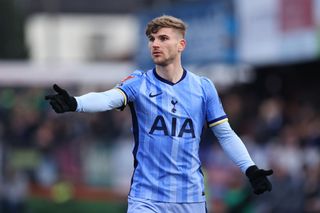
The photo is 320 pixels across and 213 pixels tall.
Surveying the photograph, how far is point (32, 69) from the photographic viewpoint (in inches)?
1086

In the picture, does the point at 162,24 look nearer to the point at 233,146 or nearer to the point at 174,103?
the point at 174,103

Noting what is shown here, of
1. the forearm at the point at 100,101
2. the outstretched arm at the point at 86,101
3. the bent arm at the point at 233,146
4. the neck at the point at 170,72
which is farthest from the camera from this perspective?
the bent arm at the point at 233,146

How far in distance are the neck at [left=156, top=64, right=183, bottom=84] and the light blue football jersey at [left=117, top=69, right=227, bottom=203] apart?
3cm

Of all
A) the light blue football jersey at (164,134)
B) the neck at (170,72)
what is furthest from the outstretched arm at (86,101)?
the neck at (170,72)

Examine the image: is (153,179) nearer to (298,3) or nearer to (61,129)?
(298,3)

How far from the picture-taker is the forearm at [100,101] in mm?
8320

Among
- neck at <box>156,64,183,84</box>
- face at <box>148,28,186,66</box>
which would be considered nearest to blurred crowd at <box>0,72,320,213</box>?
neck at <box>156,64,183,84</box>

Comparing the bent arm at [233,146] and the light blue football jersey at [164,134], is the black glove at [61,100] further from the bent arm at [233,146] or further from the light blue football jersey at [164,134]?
the bent arm at [233,146]

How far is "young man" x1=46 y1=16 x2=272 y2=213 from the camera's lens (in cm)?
877

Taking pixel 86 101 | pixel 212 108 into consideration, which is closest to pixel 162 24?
pixel 212 108

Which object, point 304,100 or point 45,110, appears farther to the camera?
point 45,110

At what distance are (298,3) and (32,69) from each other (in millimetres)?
10045

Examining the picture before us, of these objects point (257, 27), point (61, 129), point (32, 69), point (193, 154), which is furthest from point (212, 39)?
point (193, 154)

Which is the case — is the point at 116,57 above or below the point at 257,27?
below
